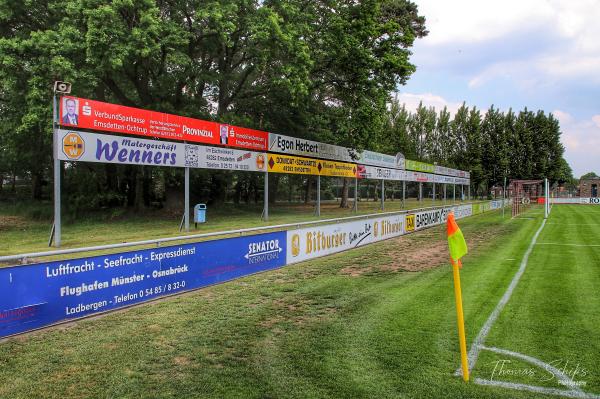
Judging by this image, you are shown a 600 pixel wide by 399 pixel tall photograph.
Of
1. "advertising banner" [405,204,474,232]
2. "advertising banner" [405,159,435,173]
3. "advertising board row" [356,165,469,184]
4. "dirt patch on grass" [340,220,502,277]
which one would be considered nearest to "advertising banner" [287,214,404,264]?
"dirt patch on grass" [340,220,502,277]

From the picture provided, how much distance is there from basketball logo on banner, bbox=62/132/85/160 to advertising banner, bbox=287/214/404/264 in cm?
791

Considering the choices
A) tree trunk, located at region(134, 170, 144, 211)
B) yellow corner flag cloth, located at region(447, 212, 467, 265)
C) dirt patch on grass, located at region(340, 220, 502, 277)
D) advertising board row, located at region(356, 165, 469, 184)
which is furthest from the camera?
advertising board row, located at region(356, 165, 469, 184)

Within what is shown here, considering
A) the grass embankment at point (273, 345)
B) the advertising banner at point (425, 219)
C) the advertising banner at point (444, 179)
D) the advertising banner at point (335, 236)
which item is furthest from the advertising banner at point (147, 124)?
the advertising banner at point (444, 179)

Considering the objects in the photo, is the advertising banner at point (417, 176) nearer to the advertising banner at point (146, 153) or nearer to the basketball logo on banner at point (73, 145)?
the advertising banner at point (146, 153)

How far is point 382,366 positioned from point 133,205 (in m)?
24.0

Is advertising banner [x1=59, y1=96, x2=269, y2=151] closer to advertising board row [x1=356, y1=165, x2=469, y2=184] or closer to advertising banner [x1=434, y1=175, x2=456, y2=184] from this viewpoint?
advertising board row [x1=356, y1=165, x2=469, y2=184]

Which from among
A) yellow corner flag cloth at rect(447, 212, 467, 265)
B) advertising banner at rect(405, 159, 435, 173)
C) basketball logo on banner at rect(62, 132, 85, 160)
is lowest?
yellow corner flag cloth at rect(447, 212, 467, 265)

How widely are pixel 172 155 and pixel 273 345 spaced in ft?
44.0

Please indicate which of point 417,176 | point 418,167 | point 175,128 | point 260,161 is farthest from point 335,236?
point 418,167

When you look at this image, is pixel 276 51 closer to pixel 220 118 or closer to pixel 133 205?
pixel 220 118

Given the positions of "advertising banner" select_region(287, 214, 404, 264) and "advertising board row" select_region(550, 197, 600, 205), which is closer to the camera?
"advertising banner" select_region(287, 214, 404, 264)

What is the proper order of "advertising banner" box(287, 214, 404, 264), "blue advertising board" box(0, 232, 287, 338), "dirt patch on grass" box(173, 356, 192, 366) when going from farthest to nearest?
"advertising banner" box(287, 214, 404, 264)
"blue advertising board" box(0, 232, 287, 338)
"dirt patch on grass" box(173, 356, 192, 366)

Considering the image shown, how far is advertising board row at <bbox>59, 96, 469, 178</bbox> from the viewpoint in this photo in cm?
1449

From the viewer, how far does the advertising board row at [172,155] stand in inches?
570
